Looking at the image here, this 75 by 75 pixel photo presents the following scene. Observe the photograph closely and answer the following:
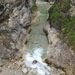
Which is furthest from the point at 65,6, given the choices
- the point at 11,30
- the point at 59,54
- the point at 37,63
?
the point at 37,63

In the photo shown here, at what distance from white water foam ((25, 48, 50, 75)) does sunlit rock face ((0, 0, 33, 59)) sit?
180cm

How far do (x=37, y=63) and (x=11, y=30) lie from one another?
6894mm

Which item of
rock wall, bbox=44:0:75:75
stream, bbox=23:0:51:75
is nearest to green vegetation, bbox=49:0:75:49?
rock wall, bbox=44:0:75:75

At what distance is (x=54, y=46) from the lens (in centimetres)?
3284

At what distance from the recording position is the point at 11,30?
1296 inches

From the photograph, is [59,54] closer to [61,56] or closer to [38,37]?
[61,56]

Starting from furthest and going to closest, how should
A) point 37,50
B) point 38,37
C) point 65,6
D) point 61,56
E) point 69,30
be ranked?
point 65,6
point 38,37
point 69,30
point 37,50
point 61,56

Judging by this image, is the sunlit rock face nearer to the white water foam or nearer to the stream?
the stream

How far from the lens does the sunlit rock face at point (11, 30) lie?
30922 mm

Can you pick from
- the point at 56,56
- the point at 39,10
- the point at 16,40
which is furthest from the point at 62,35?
the point at 39,10

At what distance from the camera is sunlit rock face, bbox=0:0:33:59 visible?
30.9 m

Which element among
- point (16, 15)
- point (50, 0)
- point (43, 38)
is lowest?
point (50, 0)

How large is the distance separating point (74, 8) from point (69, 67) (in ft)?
49.0

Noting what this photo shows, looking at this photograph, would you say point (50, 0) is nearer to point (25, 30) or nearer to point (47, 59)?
point (25, 30)
